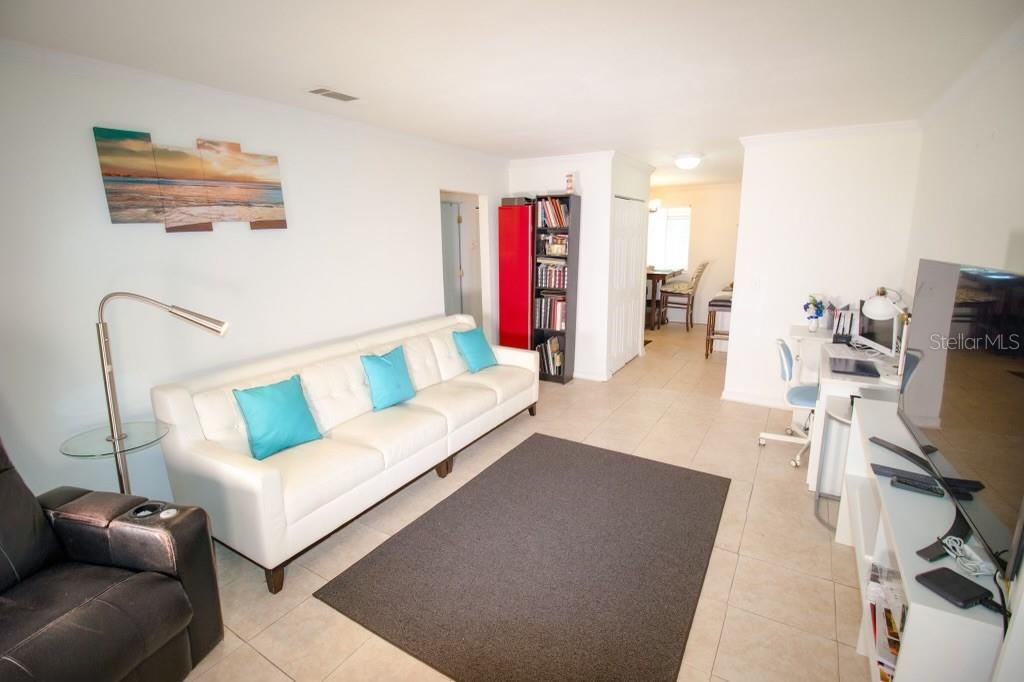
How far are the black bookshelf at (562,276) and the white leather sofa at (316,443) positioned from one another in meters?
1.62

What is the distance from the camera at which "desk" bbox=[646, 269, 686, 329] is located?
7.95 m

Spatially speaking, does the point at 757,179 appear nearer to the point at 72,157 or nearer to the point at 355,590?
the point at 355,590

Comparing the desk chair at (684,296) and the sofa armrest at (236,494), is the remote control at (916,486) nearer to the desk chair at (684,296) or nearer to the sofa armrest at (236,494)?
the sofa armrest at (236,494)

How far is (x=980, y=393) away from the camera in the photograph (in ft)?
4.98

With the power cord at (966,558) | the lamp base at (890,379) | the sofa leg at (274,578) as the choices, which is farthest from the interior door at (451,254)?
the power cord at (966,558)

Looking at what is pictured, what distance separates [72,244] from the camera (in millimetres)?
2338

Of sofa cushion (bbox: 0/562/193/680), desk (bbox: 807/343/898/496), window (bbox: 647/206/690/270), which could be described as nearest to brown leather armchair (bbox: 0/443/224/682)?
sofa cushion (bbox: 0/562/193/680)

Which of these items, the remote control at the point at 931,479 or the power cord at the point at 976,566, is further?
the remote control at the point at 931,479

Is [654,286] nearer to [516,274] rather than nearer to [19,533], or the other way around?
[516,274]

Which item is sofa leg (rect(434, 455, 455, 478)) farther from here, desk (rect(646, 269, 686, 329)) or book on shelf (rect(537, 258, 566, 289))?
desk (rect(646, 269, 686, 329))

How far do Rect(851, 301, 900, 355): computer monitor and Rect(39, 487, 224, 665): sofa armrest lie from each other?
4.19 metres

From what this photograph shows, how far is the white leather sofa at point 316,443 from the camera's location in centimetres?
226

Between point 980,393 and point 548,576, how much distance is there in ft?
6.04

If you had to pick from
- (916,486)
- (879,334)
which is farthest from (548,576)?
(879,334)
